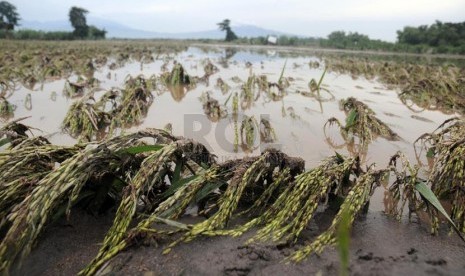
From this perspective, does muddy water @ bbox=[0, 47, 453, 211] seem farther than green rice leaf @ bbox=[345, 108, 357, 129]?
No

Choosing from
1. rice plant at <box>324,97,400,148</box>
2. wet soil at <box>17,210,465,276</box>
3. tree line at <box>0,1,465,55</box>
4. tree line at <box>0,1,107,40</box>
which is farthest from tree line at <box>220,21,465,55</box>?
wet soil at <box>17,210,465,276</box>

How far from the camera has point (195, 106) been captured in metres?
6.27

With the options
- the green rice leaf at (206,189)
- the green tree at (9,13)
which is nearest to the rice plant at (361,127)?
the green rice leaf at (206,189)

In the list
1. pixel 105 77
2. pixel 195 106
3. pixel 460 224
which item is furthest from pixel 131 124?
pixel 105 77

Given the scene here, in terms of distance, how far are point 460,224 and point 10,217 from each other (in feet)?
8.10

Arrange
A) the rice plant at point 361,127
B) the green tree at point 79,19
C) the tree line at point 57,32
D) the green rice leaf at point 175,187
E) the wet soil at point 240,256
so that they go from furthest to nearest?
the green tree at point 79,19
the tree line at point 57,32
the rice plant at point 361,127
the green rice leaf at point 175,187
the wet soil at point 240,256

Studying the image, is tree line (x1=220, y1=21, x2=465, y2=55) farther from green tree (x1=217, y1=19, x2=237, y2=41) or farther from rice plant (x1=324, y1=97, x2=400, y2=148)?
rice plant (x1=324, y1=97, x2=400, y2=148)

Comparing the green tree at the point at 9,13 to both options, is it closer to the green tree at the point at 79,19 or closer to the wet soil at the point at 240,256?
the green tree at the point at 79,19

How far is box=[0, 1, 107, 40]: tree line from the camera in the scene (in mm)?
39312

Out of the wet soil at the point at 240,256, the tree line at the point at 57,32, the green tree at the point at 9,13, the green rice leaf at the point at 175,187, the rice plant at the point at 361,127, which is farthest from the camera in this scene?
the green tree at the point at 9,13

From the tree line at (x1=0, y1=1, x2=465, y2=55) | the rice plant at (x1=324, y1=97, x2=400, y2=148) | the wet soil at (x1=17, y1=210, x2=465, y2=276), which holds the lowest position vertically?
the wet soil at (x1=17, y1=210, x2=465, y2=276)

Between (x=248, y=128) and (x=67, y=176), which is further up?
(x=67, y=176)

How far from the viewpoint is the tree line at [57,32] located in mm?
39312

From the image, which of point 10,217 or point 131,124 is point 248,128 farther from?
point 10,217
